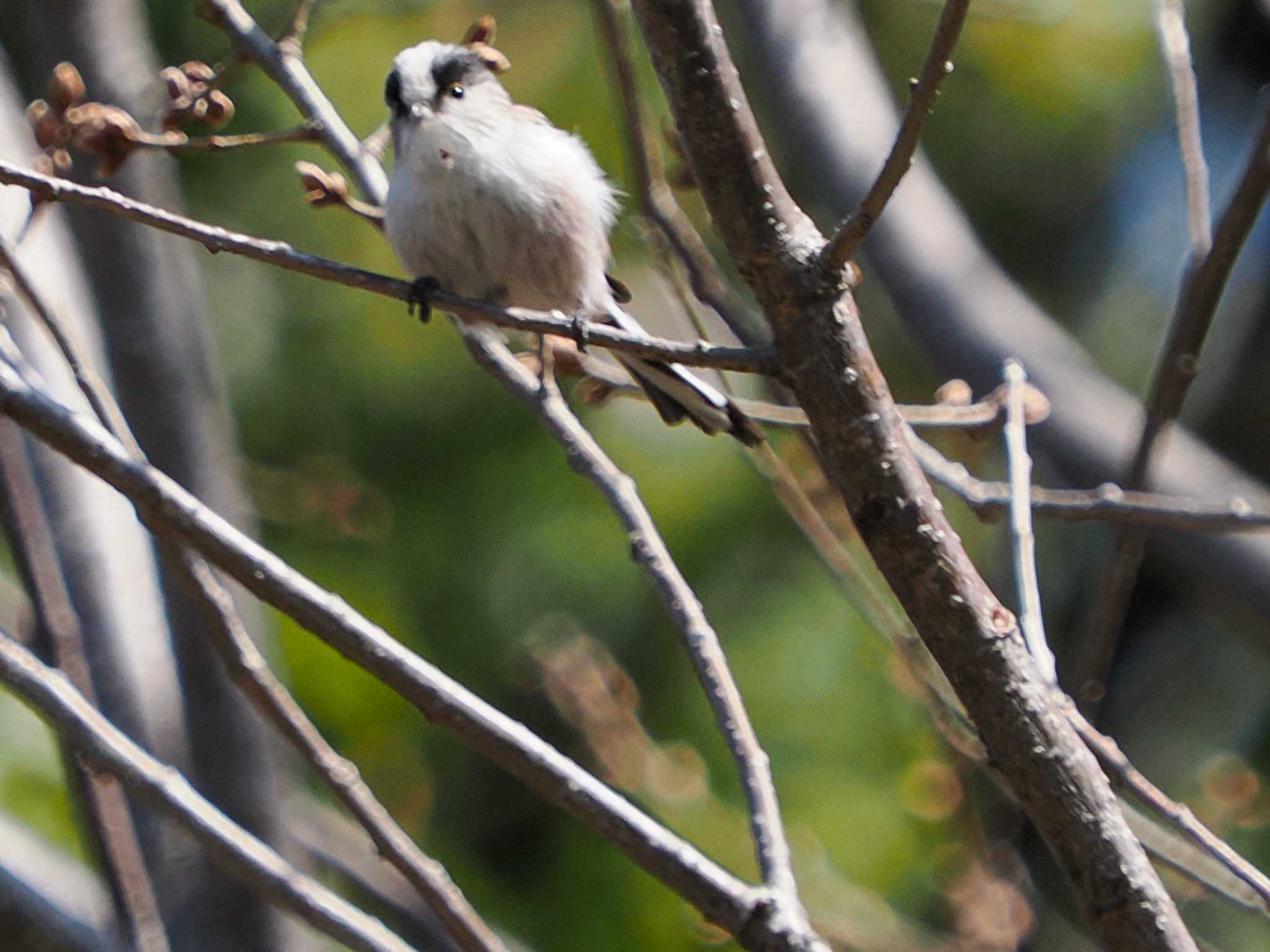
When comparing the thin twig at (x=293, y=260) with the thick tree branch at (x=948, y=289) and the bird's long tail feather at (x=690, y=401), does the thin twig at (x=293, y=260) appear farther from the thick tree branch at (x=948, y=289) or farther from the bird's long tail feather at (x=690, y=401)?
the thick tree branch at (x=948, y=289)

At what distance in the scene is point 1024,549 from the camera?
2.22 meters

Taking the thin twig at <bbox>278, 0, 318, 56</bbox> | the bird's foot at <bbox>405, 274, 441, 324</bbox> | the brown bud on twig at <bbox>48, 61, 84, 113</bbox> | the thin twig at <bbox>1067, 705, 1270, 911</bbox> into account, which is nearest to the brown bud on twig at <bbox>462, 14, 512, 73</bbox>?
the thin twig at <bbox>278, 0, 318, 56</bbox>

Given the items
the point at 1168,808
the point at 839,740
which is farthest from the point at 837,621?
the point at 1168,808

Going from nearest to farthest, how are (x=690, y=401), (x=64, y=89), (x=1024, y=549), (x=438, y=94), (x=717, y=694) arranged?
(x=717, y=694)
(x=1024, y=549)
(x=64, y=89)
(x=690, y=401)
(x=438, y=94)

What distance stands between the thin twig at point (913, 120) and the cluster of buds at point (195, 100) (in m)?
1.15

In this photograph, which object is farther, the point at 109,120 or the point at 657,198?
the point at 657,198

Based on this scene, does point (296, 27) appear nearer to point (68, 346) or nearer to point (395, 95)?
point (395, 95)

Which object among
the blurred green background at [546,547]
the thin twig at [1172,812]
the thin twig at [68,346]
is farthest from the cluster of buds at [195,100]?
the blurred green background at [546,547]

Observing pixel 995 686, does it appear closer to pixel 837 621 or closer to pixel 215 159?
pixel 837 621

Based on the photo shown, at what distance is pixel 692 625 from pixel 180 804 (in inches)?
29.3

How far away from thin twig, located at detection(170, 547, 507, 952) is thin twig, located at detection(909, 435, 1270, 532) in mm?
906

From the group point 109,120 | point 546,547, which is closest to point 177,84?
point 109,120

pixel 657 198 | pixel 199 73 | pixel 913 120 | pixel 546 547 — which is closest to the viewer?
pixel 913 120

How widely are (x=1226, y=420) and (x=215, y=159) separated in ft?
13.7
